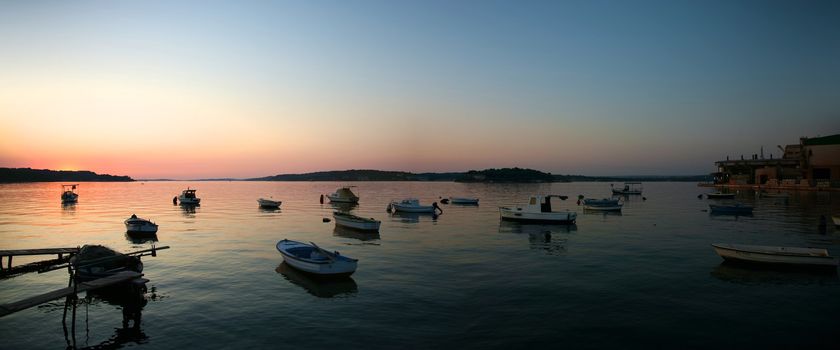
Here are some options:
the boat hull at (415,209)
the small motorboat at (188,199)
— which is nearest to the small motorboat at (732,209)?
the boat hull at (415,209)

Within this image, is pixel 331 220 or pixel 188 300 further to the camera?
pixel 331 220

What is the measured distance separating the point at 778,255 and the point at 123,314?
33.0m

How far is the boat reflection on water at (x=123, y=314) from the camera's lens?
1594 centimetres

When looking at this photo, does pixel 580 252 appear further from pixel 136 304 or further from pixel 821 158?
pixel 821 158

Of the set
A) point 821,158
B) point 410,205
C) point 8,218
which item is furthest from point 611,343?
point 821,158

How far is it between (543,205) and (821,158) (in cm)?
11796

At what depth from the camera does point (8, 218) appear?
6172cm

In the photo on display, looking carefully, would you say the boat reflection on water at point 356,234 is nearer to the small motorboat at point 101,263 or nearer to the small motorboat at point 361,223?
the small motorboat at point 361,223

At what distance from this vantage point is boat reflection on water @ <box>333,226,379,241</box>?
4193 cm

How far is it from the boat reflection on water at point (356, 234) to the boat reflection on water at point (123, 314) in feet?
69.1

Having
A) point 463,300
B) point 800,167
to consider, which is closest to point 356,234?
point 463,300

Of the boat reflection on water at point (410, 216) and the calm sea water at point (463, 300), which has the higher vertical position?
the boat reflection on water at point (410, 216)

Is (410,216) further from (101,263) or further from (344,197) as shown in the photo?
(101,263)

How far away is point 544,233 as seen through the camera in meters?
44.1
